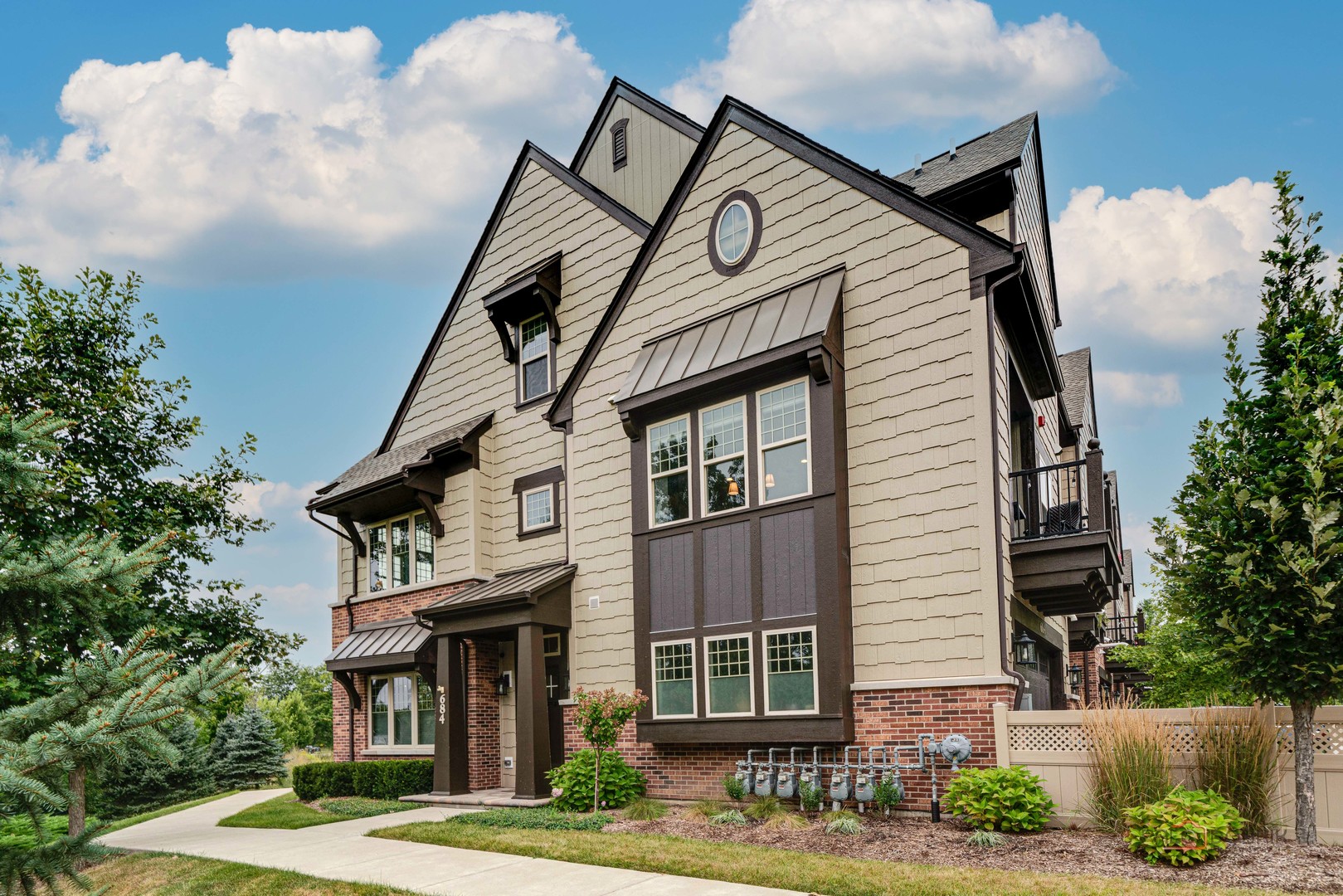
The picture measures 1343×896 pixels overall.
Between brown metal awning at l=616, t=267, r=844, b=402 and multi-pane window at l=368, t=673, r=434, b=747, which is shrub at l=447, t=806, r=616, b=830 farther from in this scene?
brown metal awning at l=616, t=267, r=844, b=402

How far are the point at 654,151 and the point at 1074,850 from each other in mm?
14077

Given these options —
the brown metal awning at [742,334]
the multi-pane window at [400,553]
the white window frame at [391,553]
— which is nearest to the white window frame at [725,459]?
the brown metal awning at [742,334]

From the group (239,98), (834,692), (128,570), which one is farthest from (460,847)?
(239,98)

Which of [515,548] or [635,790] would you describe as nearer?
[635,790]

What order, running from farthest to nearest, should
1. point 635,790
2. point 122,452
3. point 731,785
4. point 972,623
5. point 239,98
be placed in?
point 239,98 < point 122,452 < point 635,790 < point 731,785 < point 972,623

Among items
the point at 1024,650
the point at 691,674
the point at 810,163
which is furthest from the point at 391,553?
the point at 1024,650

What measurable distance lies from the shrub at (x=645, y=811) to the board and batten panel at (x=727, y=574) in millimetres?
2378

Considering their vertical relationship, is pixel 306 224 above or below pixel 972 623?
above

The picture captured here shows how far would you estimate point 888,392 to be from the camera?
12.0m

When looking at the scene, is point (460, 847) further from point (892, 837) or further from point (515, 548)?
point (515, 548)

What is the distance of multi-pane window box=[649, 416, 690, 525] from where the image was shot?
44.9 ft

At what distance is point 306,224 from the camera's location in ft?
70.9

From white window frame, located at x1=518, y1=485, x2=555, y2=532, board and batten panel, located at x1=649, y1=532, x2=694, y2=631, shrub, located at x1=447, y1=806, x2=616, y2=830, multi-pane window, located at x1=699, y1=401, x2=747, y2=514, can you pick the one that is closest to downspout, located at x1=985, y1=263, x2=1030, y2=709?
multi-pane window, located at x1=699, y1=401, x2=747, y2=514

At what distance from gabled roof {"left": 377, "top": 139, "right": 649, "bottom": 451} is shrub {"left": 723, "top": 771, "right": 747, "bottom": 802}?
352 inches
